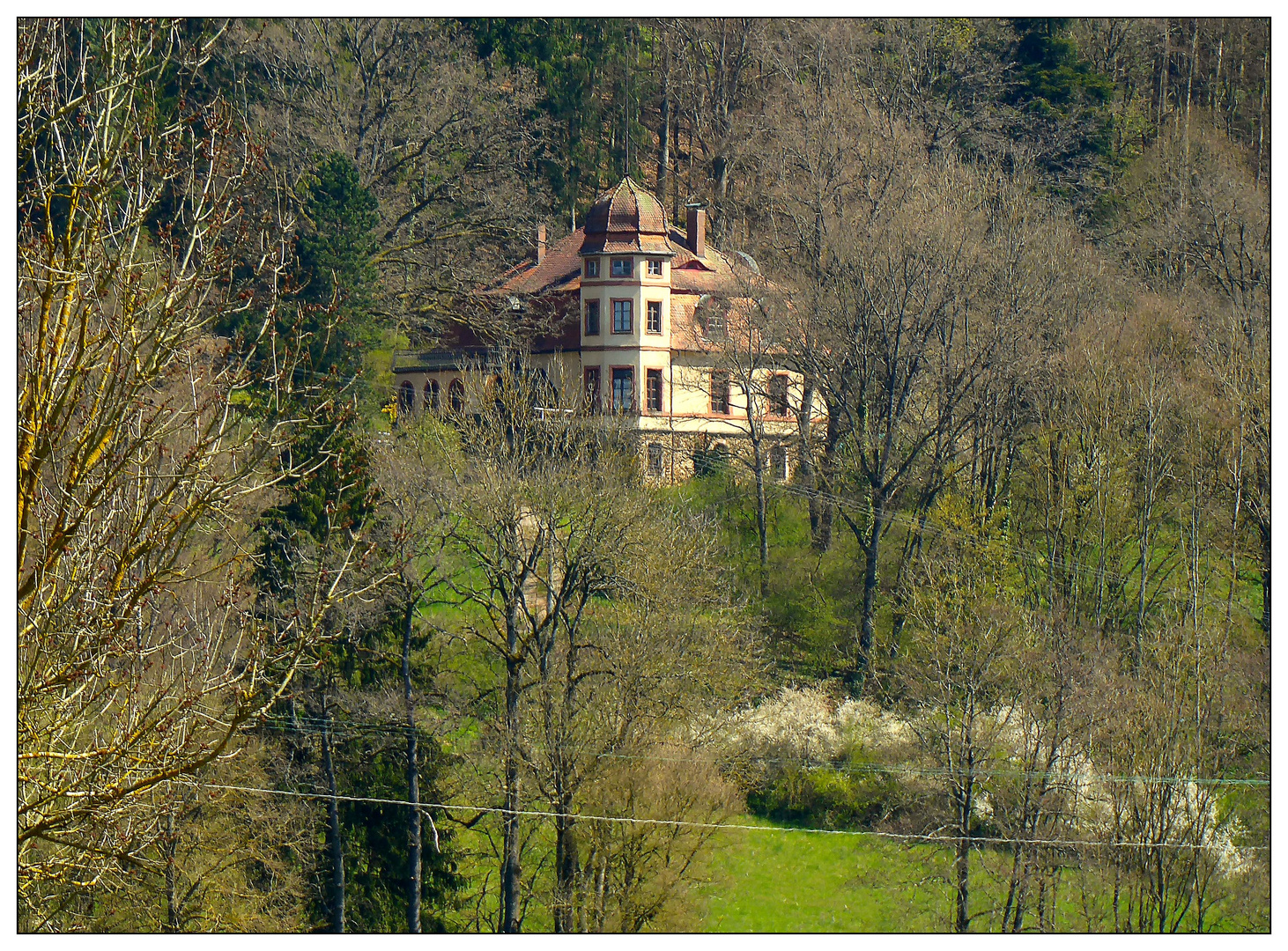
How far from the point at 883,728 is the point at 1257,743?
26.9ft

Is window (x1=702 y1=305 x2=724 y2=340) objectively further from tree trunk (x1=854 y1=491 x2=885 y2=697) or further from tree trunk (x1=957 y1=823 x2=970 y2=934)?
tree trunk (x1=957 y1=823 x2=970 y2=934)

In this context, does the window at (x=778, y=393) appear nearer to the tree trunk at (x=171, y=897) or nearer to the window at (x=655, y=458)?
the window at (x=655, y=458)

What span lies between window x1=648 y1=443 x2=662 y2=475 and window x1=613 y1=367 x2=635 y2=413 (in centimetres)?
579

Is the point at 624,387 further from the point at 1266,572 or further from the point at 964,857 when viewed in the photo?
the point at 964,857

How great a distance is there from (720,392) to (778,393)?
4.37 meters

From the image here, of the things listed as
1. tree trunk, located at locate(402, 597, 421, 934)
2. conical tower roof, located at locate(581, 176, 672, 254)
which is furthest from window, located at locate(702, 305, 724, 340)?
tree trunk, located at locate(402, 597, 421, 934)

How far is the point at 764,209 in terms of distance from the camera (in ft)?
174

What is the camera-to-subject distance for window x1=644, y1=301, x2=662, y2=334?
52.9 m

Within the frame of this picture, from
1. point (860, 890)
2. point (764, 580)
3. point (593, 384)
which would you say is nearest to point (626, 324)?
point (593, 384)

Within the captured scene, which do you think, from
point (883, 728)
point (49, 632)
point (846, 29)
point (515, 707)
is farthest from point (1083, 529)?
point (49, 632)

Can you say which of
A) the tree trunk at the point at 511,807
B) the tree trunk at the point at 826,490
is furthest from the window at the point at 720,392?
the tree trunk at the point at 511,807

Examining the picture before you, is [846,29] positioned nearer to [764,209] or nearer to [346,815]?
[764,209]

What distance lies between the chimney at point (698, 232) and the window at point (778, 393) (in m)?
9.76

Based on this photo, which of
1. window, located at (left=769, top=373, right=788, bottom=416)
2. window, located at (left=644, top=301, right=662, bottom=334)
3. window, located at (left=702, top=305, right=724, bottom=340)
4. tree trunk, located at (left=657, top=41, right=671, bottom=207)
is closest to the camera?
window, located at (left=769, top=373, right=788, bottom=416)
